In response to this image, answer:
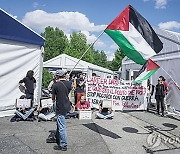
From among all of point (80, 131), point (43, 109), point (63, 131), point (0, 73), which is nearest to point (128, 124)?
point (80, 131)

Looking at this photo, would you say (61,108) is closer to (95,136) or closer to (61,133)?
(61,133)

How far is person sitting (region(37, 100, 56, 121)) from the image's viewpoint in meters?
8.56

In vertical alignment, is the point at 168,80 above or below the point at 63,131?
above

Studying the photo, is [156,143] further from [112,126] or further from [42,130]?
[42,130]

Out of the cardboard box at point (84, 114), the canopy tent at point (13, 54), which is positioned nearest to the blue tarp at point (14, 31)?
the canopy tent at point (13, 54)

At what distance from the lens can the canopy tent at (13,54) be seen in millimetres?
9039

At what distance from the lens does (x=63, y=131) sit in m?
5.65

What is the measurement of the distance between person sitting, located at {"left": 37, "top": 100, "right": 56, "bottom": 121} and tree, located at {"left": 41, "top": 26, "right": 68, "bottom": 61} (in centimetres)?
5127

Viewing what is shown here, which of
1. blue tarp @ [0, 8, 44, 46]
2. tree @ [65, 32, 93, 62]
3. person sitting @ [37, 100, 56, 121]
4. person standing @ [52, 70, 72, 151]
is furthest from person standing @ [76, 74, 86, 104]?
tree @ [65, 32, 93, 62]

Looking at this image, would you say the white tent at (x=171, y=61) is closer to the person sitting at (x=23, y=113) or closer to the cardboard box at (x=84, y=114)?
the cardboard box at (x=84, y=114)

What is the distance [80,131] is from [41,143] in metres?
1.66

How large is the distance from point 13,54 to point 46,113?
8.52 feet

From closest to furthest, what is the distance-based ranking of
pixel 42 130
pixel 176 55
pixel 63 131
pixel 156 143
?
pixel 63 131
pixel 156 143
pixel 42 130
pixel 176 55

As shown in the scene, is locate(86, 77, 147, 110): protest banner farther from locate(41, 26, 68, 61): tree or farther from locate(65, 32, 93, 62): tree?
locate(41, 26, 68, 61): tree
